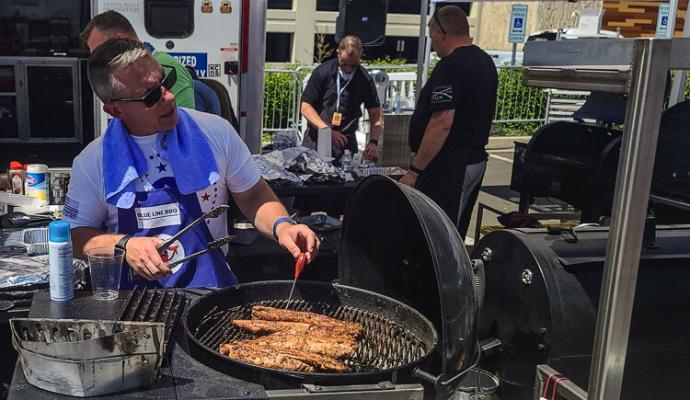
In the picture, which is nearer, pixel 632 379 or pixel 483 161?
pixel 632 379

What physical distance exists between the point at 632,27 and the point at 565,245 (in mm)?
15659

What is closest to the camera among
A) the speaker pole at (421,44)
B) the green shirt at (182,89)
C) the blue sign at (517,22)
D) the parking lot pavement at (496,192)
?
the green shirt at (182,89)

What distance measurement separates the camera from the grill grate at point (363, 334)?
2.16 metres

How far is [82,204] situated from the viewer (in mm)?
2523

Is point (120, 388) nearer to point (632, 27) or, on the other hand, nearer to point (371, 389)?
point (371, 389)

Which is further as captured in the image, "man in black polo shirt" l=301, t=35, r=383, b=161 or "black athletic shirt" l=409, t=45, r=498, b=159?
"man in black polo shirt" l=301, t=35, r=383, b=161

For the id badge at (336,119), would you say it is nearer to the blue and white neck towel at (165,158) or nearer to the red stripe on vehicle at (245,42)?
the red stripe on vehicle at (245,42)

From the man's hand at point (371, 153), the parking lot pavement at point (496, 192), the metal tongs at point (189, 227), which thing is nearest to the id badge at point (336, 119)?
the man's hand at point (371, 153)

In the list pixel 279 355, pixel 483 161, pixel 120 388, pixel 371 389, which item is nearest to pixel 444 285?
pixel 371 389

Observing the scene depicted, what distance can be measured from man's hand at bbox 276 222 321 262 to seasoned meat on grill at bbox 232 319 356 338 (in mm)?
254

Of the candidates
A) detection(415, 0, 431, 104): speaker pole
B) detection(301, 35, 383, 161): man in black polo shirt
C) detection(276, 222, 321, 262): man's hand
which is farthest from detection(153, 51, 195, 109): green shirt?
detection(415, 0, 431, 104): speaker pole

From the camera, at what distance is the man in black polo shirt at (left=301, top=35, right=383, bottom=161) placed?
21.6ft

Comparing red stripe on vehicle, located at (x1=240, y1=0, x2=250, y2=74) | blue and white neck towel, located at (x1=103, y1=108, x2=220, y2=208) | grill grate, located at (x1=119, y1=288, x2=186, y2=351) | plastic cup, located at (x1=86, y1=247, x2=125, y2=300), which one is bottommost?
grill grate, located at (x1=119, y1=288, x2=186, y2=351)

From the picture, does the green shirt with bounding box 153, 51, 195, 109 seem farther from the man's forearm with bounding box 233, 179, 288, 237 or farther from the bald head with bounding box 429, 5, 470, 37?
the bald head with bounding box 429, 5, 470, 37
